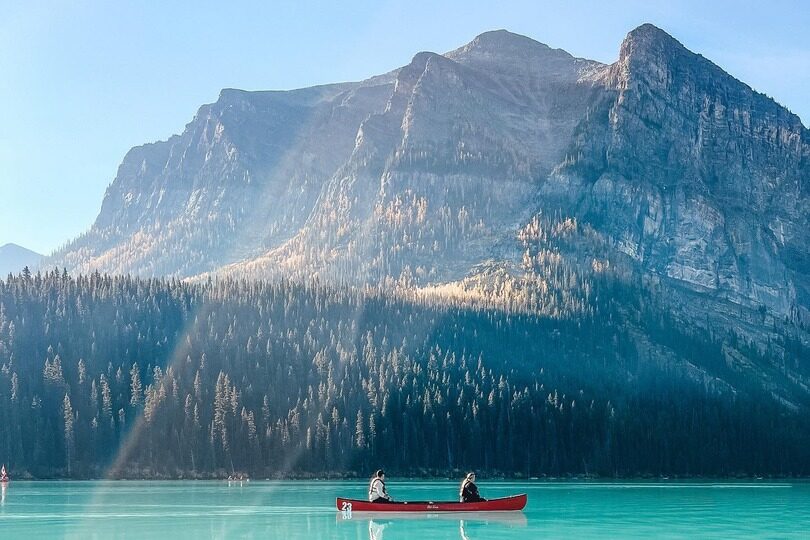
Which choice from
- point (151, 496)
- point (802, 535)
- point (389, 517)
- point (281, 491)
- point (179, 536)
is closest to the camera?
point (179, 536)

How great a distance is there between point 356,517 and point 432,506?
710cm

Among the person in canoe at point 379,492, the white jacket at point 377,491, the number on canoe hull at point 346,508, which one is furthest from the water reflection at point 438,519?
the white jacket at point 377,491

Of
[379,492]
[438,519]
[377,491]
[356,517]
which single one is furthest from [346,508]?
[438,519]

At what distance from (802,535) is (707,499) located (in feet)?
181

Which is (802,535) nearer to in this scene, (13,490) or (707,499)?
(707,499)

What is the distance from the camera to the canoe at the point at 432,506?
108m

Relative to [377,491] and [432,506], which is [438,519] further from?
[377,491]

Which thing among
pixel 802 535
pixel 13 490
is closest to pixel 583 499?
pixel 802 535

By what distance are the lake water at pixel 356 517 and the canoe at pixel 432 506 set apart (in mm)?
835

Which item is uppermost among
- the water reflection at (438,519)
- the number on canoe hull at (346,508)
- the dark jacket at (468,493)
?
the dark jacket at (468,493)

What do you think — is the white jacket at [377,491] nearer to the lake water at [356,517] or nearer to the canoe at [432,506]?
the canoe at [432,506]

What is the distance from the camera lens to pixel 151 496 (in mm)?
140375

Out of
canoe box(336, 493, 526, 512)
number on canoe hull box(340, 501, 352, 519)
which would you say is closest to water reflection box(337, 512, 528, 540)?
number on canoe hull box(340, 501, 352, 519)

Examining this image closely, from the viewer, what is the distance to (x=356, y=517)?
107 m
